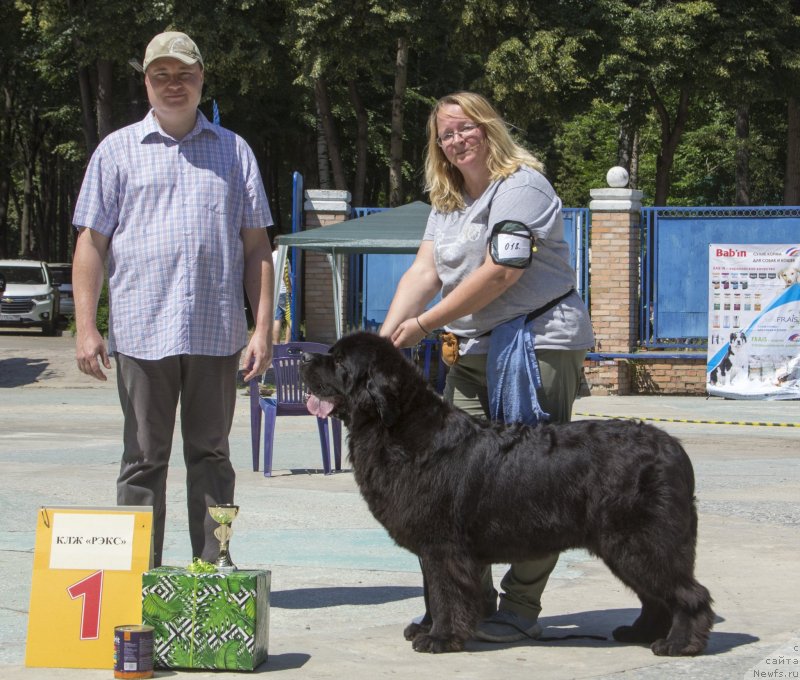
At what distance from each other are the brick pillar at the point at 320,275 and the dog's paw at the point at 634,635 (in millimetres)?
14907

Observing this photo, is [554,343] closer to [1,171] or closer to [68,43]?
[68,43]

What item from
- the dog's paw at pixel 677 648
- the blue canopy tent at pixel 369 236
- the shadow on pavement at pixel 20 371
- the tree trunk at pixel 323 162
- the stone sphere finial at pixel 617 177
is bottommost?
the shadow on pavement at pixel 20 371

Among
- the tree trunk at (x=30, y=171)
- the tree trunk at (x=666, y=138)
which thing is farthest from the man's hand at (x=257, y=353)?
the tree trunk at (x=30, y=171)

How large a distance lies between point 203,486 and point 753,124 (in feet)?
120

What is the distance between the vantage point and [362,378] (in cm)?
455

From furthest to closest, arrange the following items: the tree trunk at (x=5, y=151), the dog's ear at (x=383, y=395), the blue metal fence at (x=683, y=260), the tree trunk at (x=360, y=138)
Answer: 1. the tree trunk at (x=5, y=151)
2. the tree trunk at (x=360, y=138)
3. the blue metal fence at (x=683, y=260)
4. the dog's ear at (x=383, y=395)

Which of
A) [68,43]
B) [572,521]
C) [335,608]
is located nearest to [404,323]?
[572,521]

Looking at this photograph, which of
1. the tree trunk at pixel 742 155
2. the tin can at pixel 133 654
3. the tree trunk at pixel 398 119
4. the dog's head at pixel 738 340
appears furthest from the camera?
the tree trunk at pixel 742 155

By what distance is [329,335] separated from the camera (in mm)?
20156

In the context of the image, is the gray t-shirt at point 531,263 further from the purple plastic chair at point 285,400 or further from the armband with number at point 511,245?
the purple plastic chair at point 285,400

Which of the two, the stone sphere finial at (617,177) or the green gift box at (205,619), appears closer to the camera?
the green gift box at (205,619)

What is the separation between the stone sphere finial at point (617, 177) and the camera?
18969 millimetres

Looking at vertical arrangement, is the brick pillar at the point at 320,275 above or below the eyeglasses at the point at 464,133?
below

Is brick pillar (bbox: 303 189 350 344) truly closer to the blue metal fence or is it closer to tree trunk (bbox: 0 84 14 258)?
the blue metal fence
